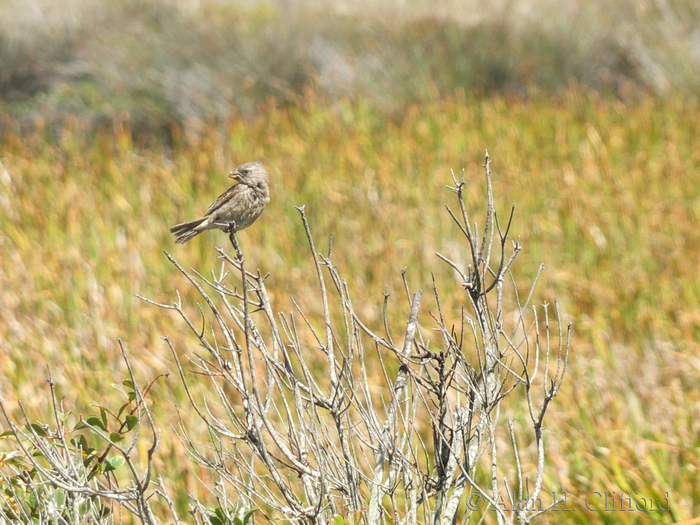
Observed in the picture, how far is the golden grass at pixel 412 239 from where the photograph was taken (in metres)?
3.61

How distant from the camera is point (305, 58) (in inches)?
360

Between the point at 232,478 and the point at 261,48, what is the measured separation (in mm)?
7518

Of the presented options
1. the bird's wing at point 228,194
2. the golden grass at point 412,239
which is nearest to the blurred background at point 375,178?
the golden grass at point 412,239

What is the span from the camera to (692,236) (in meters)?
5.05

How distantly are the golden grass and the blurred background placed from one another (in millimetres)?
18

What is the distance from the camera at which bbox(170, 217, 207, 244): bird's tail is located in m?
2.05

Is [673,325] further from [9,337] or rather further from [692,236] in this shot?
[9,337]

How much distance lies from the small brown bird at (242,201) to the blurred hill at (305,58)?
5613 millimetres

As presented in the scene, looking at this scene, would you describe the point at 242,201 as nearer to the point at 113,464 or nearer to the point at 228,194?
the point at 228,194

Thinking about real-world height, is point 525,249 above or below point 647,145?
below

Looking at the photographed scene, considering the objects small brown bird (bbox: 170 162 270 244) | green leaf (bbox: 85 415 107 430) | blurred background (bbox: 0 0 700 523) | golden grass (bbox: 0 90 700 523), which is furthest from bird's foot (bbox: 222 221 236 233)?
golden grass (bbox: 0 90 700 523)

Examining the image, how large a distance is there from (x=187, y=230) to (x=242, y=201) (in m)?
0.25

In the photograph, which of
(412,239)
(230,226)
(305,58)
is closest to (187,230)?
(230,226)

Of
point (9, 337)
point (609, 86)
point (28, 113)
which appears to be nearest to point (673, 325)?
point (9, 337)
